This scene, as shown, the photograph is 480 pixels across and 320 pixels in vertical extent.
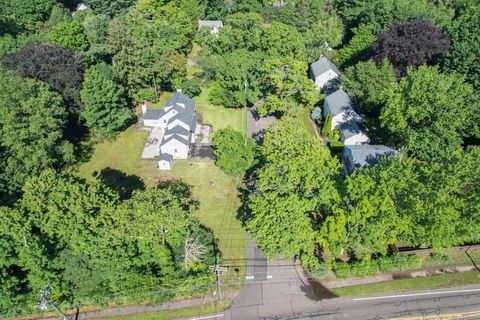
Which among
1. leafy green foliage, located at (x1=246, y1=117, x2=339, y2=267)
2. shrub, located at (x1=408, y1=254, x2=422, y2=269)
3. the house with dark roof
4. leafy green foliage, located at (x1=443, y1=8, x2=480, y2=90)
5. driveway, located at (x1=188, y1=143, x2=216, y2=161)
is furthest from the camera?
leafy green foliage, located at (x1=443, y1=8, x2=480, y2=90)

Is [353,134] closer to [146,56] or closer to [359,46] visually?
[359,46]

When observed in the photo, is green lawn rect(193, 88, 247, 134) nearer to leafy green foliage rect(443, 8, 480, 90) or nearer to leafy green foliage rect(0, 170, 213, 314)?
leafy green foliage rect(0, 170, 213, 314)

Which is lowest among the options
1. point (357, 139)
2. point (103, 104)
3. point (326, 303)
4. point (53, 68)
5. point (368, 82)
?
point (326, 303)

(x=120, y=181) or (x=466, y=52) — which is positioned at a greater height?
(x=466, y=52)

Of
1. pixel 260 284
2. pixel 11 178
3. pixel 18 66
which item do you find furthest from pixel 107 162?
pixel 260 284

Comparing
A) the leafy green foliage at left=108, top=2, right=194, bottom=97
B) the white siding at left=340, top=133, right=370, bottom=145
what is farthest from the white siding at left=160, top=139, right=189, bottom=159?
the white siding at left=340, top=133, right=370, bottom=145

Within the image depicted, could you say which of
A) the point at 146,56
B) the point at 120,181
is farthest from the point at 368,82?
the point at 120,181

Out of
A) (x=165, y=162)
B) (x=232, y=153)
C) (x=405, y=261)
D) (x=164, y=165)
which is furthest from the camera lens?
(x=164, y=165)

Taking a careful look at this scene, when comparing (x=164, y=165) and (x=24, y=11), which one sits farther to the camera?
(x=24, y=11)
